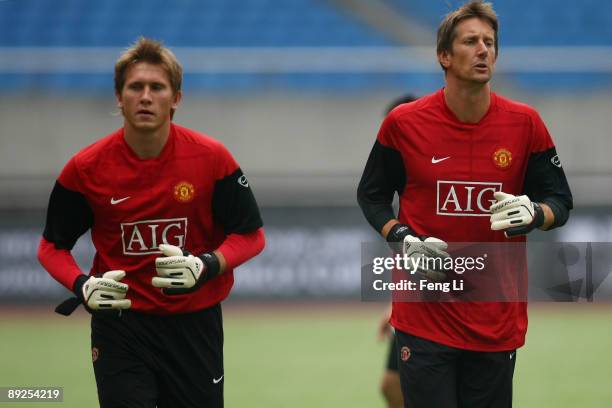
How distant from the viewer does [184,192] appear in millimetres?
4637

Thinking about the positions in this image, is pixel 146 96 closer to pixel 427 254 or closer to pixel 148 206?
pixel 148 206

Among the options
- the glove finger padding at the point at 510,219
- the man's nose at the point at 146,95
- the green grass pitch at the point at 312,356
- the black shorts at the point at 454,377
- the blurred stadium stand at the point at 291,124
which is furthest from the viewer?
the blurred stadium stand at the point at 291,124

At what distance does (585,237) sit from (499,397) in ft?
24.9

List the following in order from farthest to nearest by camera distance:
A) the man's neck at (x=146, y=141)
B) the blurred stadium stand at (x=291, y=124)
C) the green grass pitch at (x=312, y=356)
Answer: the blurred stadium stand at (x=291, y=124) → the green grass pitch at (x=312, y=356) → the man's neck at (x=146, y=141)

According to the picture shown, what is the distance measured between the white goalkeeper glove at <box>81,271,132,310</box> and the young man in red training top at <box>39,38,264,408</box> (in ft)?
0.42

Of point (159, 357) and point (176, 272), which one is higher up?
point (176, 272)

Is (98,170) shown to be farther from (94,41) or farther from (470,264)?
(94,41)

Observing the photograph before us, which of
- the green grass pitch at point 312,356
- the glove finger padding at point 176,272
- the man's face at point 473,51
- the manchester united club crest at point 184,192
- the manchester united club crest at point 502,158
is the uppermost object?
the man's face at point 473,51

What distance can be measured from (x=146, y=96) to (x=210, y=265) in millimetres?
783

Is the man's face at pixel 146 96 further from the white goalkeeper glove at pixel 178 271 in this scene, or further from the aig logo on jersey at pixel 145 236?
the white goalkeeper glove at pixel 178 271

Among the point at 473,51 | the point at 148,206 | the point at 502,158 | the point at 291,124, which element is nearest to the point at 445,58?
the point at 473,51

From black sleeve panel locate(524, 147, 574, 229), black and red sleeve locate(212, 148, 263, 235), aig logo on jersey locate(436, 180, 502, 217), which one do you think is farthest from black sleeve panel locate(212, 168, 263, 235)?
black sleeve panel locate(524, 147, 574, 229)

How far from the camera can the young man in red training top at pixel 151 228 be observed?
4574 millimetres

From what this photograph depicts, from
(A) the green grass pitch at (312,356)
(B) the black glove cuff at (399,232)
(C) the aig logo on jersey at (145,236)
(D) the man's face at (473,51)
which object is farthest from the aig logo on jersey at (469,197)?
(A) the green grass pitch at (312,356)
